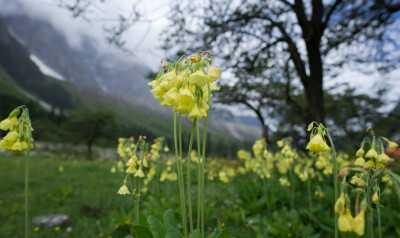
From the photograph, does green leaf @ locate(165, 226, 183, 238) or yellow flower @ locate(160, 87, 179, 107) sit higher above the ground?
yellow flower @ locate(160, 87, 179, 107)

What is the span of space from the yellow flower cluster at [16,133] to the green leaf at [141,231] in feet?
3.45

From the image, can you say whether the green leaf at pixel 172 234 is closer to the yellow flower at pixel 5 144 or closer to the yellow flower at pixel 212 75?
the yellow flower at pixel 212 75

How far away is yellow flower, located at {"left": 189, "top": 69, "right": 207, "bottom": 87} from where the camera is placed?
1.10m

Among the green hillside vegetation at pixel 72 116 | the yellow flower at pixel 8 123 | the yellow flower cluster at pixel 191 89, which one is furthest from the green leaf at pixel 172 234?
the green hillside vegetation at pixel 72 116

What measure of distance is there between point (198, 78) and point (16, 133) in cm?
157

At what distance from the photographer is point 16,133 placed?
1721mm

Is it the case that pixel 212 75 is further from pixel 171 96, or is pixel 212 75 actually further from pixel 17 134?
pixel 17 134

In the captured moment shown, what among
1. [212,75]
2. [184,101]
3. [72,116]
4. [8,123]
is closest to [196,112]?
[184,101]

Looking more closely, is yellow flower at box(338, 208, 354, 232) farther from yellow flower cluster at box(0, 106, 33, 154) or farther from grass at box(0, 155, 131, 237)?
yellow flower cluster at box(0, 106, 33, 154)

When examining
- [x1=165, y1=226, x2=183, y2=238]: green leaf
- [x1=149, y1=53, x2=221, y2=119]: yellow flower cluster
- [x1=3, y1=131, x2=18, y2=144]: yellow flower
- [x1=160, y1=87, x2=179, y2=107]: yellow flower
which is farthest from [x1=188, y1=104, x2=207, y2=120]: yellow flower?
[x1=3, y1=131, x2=18, y2=144]: yellow flower

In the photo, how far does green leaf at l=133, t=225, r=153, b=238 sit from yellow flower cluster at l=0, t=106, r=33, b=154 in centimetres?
A: 105

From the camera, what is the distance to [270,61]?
7.96 m

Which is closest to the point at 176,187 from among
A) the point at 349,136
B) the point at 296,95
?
the point at 296,95

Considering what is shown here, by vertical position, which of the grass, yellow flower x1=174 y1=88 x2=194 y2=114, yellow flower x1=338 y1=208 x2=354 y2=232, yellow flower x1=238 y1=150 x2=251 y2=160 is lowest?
the grass
